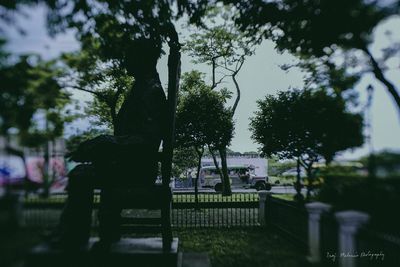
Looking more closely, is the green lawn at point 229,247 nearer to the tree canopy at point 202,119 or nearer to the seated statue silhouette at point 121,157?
the seated statue silhouette at point 121,157

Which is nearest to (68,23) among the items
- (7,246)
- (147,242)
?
(7,246)

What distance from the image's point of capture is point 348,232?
181 centimetres

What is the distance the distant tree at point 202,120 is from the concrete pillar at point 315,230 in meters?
11.8

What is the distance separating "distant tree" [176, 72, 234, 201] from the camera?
14383 mm

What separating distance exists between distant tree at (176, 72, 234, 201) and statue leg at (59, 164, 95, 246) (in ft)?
38.4

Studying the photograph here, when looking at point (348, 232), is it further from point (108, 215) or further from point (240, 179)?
point (240, 179)

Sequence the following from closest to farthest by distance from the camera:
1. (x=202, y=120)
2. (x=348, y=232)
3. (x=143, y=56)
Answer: (x=348, y=232)
(x=143, y=56)
(x=202, y=120)

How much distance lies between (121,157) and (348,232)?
195cm

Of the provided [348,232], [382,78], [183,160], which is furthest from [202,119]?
[348,232]

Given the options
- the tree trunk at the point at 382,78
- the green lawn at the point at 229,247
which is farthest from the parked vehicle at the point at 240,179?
the tree trunk at the point at 382,78

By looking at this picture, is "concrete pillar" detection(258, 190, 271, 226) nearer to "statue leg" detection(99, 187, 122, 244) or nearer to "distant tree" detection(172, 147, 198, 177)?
"statue leg" detection(99, 187, 122, 244)

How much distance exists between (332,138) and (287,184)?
0.71 meters

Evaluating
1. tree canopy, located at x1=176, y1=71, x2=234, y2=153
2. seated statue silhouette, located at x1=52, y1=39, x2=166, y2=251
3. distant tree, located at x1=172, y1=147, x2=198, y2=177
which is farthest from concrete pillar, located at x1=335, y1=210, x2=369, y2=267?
distant tree, located at x1=172, y1=147, x2=198, y2=177

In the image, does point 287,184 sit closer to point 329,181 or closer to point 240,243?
point 329,181
